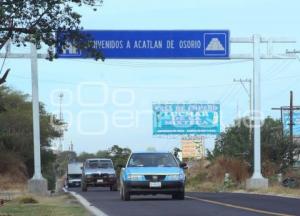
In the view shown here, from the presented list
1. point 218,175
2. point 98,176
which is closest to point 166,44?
point 98,176

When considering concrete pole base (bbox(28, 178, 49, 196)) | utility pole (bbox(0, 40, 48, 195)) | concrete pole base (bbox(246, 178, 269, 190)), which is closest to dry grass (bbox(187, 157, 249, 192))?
concrete pole base (bbox(246, 178, 269, 190))

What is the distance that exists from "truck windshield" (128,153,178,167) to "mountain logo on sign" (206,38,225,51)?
11984 millimetres

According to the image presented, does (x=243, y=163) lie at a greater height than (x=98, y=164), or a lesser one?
lesser

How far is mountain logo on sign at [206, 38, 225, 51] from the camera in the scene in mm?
34625

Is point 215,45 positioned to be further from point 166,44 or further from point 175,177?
point 175,177

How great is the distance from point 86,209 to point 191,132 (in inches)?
1553

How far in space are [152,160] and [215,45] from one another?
1271cm

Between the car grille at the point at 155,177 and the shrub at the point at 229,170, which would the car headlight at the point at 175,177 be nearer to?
the car grille at the point at 155,177

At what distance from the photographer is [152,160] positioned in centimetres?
2328

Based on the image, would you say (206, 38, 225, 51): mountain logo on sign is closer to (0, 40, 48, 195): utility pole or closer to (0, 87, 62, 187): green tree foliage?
(0, 40, 48, 195): utility pole

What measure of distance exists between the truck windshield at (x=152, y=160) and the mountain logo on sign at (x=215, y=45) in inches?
472

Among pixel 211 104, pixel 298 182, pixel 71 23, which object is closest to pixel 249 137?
pixel 211 104

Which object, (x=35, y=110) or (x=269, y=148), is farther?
(x=269, y=148)

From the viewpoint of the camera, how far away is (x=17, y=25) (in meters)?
14.4
